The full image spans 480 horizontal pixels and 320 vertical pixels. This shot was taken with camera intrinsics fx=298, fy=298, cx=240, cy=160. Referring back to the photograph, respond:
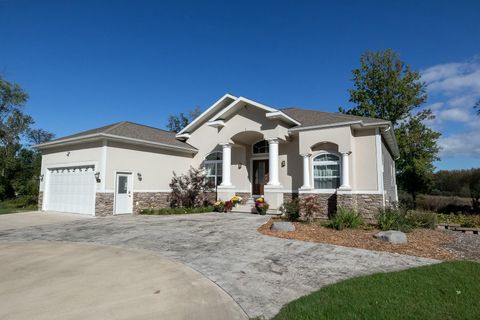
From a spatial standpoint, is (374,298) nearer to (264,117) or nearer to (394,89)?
(264,117)

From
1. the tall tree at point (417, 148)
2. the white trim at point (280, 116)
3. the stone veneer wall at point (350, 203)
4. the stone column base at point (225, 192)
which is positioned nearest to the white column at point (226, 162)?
the stone column base at point (225, 192)

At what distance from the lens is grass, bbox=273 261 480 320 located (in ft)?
13.0

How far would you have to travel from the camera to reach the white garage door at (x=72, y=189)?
48.6ft

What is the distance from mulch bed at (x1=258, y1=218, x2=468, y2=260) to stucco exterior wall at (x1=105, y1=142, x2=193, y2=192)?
27.1ft

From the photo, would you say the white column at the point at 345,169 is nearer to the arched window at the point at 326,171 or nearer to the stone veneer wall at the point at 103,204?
the arched window at the point at 326,171

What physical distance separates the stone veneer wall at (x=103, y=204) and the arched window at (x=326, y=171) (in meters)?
10.0

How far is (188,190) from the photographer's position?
1734 centimetres

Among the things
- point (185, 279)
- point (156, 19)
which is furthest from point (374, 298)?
point (156, 19)

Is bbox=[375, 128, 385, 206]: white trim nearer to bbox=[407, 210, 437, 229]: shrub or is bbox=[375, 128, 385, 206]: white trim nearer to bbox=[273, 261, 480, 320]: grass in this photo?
bbox=[407, 210, 437, 229]: shrub

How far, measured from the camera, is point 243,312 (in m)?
4.10

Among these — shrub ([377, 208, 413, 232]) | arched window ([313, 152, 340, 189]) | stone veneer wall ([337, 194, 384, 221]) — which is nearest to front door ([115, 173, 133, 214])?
arched window ([313, 152, 340, 189])

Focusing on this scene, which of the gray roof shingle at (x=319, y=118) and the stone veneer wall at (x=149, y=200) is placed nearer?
the gray roof shingle at (x=319, y=118)

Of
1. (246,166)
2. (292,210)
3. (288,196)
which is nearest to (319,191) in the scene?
(288,196)

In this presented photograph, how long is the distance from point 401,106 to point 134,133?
23.4 meters
